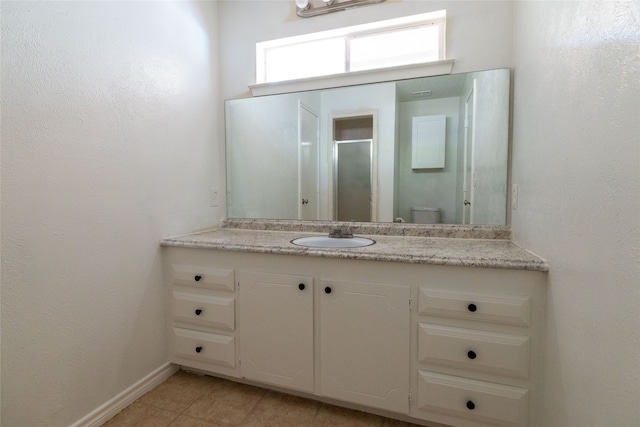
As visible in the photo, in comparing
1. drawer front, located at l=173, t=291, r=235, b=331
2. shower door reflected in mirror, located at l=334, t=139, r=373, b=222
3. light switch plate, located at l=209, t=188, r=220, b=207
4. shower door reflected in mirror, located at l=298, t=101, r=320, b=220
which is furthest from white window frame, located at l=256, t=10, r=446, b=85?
drawer front, located at l=173, t=291, r=235, b=331

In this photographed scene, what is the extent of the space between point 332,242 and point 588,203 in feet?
3.71

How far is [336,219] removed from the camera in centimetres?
189

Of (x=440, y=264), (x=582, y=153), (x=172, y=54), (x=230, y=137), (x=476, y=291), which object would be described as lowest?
(x=476, y=291)

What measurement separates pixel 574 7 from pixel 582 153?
43 cm

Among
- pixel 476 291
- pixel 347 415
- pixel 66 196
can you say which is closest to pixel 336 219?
pixel 476 291

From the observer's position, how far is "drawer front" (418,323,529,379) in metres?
1.11

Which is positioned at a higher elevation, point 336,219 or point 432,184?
point 432,184

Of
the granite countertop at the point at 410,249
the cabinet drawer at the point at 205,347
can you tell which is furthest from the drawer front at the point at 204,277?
the cabinet drawer at the point at 205,347

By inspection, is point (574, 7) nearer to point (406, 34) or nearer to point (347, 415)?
point (406, 34)

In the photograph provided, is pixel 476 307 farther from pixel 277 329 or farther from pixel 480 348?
pixel 277 329

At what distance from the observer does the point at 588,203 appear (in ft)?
2.50

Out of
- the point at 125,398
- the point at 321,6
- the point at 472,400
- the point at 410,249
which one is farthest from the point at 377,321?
the point at 321,6

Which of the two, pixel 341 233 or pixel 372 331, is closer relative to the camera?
pixel 372 331

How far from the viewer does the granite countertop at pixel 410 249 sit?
1.13 m
